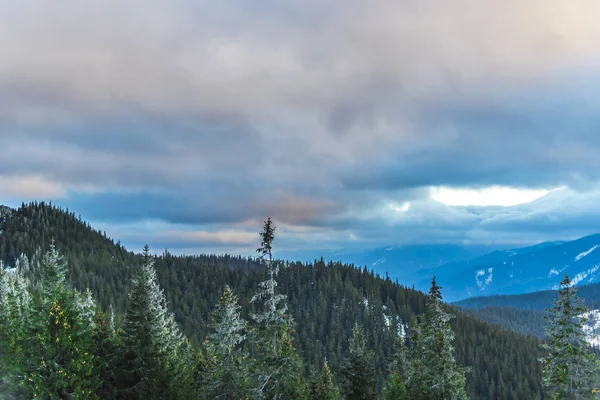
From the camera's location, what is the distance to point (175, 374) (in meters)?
45.9

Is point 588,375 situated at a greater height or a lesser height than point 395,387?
greater

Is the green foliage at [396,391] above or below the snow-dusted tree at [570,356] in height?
below

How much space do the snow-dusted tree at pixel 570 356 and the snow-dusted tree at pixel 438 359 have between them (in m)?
6.73

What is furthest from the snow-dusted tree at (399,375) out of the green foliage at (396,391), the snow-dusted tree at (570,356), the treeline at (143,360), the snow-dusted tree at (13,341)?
the snow-dusted tree at (13,341)

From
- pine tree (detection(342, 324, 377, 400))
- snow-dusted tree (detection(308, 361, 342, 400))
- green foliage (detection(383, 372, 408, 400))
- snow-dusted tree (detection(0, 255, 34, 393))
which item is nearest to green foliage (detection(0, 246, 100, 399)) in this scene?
snow-dusted tree (detection(0, 255, 34, 393))

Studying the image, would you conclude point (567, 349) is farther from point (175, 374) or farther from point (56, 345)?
point (56, 345)

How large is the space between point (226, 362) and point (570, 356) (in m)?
26.3

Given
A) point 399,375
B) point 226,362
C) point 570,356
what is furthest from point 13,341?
point 570,356

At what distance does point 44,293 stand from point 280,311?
3068 cm

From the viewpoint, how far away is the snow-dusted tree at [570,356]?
36.4m

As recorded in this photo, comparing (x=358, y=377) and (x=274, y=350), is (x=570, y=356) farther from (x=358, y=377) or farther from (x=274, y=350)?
(x=274, y=350)

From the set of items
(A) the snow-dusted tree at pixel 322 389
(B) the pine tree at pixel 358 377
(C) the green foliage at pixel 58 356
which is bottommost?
(A) the snow-dusted tree at pixel 322 389

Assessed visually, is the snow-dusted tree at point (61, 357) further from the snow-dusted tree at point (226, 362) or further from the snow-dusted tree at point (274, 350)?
the snow-dusted tree at point (274, 350)

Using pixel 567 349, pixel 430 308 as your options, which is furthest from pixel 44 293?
pixel 567 349
